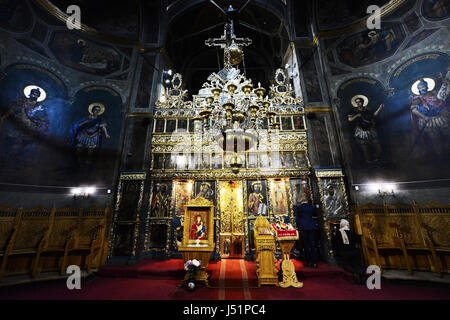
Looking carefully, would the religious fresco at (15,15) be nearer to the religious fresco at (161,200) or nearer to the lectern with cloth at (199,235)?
the religious fresco at (161,200)

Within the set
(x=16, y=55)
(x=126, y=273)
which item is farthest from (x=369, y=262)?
(x=16, y=55)

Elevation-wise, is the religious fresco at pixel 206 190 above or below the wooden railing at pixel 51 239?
above

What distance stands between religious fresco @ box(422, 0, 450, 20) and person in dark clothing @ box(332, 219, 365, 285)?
8434 mm

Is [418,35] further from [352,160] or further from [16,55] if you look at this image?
[16,55]

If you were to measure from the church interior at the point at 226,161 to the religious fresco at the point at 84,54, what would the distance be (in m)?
0.07

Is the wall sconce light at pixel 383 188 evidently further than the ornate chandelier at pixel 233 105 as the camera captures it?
Yes

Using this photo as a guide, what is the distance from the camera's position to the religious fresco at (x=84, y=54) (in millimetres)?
8396

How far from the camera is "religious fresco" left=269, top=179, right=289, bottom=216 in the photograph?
25.3 feet

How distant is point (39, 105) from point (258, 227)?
974 cm

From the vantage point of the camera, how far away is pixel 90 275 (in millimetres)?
5738

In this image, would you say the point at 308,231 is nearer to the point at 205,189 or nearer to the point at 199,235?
the point at 199,235

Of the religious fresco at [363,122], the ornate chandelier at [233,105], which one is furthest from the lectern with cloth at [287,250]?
the religious fresco at [363,122]

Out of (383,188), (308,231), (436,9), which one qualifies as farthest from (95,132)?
(436,9)

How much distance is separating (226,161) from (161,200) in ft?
10.9
